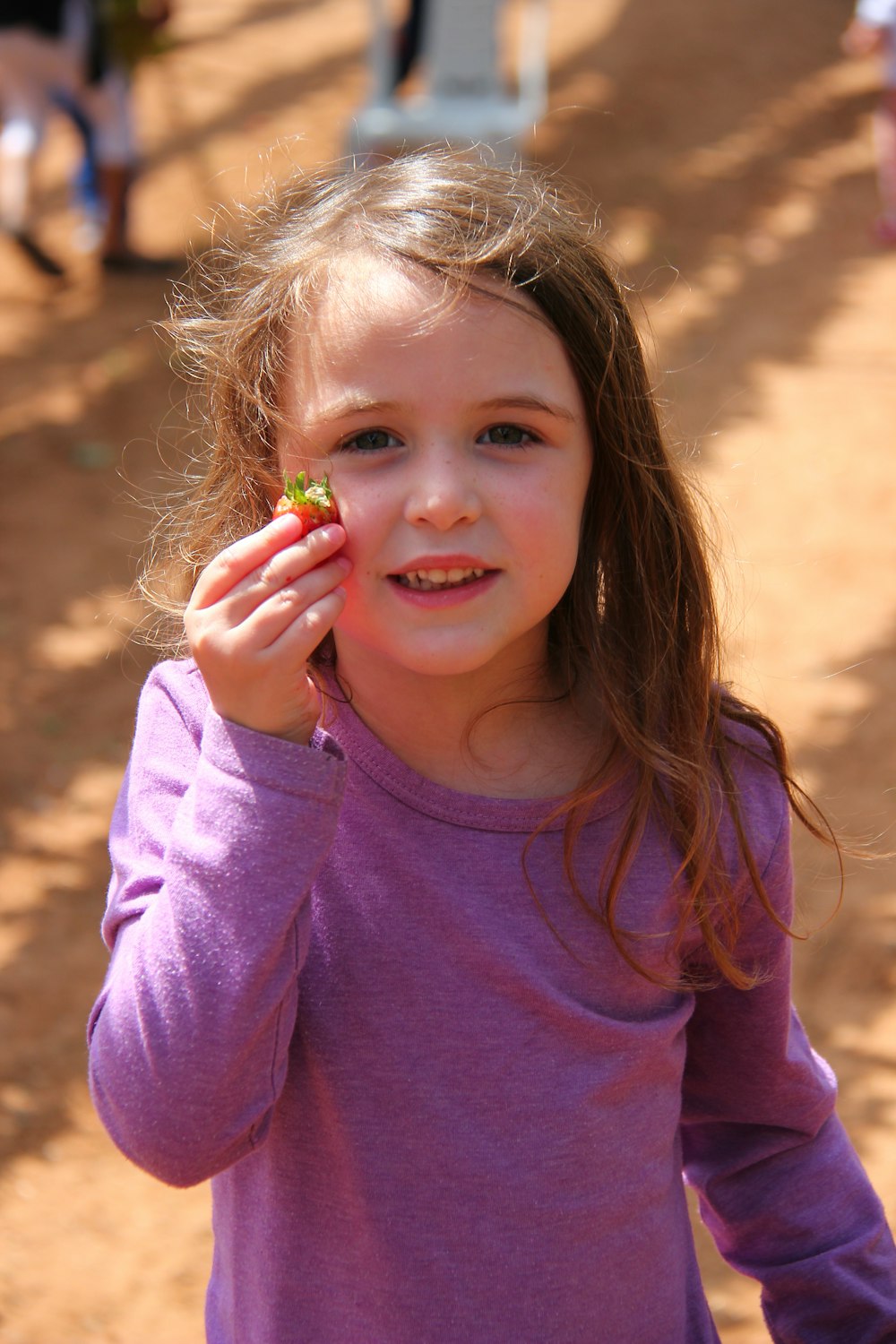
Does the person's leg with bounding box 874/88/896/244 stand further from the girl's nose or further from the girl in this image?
the girl's nose

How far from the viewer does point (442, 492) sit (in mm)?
1399

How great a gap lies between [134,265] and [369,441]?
6627 millimetres

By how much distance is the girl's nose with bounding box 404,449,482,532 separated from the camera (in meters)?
1.40

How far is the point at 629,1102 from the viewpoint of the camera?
1551 mm

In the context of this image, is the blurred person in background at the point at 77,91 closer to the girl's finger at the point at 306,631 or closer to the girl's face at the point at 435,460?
the girl's face at the point at 435,460

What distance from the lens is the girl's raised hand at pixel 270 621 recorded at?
1.38 metres

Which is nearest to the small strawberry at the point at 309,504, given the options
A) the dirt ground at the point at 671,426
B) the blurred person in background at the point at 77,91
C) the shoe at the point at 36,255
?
the dirt ground at the point at 671,426

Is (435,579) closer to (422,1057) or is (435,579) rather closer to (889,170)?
(422,1057)

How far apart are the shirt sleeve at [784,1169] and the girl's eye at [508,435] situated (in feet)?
1.73

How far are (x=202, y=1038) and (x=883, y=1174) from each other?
2.56 metres

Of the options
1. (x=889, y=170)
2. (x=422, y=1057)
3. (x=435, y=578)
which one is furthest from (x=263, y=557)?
(x=889, y=170)

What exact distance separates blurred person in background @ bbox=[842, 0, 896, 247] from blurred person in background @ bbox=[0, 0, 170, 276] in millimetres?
3700

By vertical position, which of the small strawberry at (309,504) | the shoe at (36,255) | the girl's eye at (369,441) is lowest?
the small strawberry at (309,504)

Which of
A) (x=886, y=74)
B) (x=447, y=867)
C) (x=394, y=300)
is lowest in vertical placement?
(x=447, y=867)
